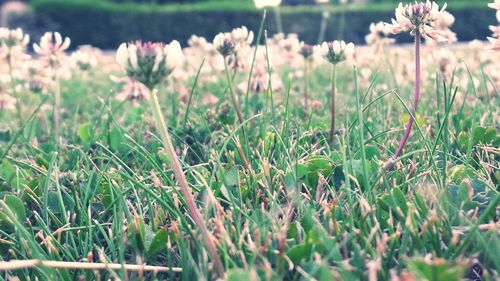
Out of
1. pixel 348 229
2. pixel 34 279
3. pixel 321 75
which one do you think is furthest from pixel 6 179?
pixel 321 75

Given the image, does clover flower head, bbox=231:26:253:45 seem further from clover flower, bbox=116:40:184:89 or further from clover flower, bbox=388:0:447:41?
clover flower, bbox=116:40:184:89

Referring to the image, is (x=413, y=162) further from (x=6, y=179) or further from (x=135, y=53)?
(x=6, y=179)

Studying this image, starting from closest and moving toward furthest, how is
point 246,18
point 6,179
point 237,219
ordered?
point 237,219, point 6,179, point 246,18

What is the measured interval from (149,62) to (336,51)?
0.75 m

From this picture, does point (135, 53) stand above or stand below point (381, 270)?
above

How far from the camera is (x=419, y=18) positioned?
1.21m

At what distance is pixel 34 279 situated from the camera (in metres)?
0.92

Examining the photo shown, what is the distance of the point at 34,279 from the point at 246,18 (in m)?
12.5

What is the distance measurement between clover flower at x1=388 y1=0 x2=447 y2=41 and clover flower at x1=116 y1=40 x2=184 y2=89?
1.97 ft

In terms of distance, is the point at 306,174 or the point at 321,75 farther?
the point at 321,75

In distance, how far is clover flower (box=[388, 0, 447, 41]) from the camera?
122cm

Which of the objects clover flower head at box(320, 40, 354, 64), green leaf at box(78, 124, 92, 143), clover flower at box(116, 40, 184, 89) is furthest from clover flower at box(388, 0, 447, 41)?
green leaf at box(78, 124, 92, 143)

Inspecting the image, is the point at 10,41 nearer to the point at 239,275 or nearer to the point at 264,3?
the point at 264,3

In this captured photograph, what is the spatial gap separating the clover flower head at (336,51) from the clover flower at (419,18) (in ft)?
0.71
